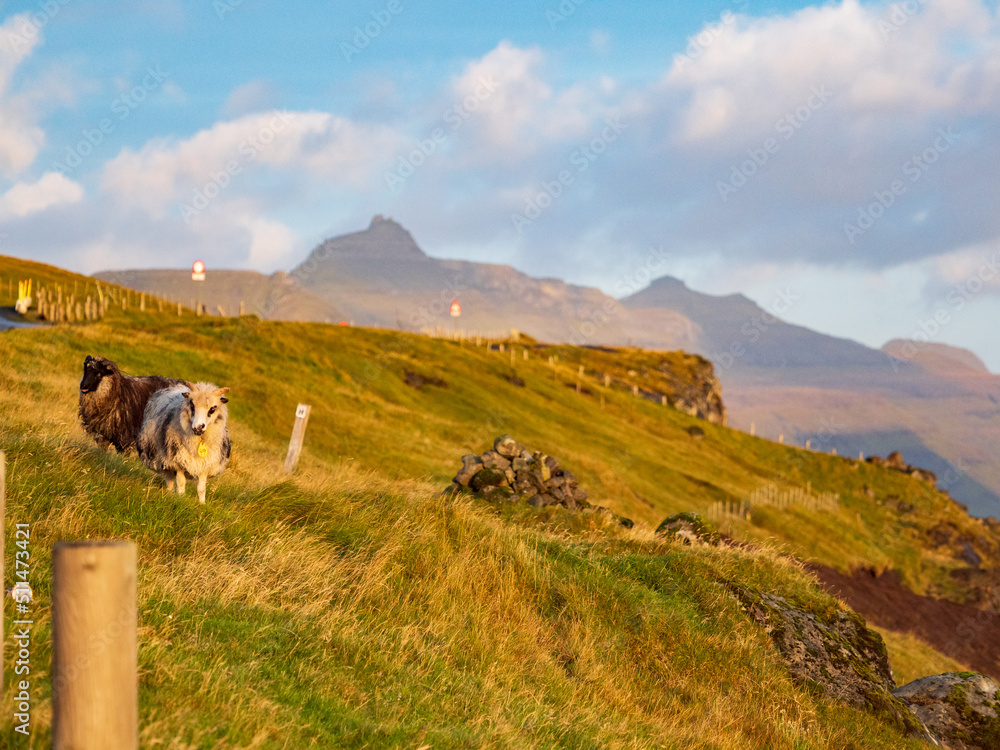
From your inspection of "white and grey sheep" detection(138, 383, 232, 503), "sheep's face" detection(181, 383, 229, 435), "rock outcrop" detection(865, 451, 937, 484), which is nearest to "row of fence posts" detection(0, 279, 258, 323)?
"white and grey sheep" detection(138, 383, 232, 503)

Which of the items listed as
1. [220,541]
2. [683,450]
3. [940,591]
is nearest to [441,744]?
Result: [220,541]

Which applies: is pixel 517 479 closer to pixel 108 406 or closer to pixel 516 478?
pixel 516 478

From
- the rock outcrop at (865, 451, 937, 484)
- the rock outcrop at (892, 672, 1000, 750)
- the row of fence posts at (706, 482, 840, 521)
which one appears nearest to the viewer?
the rock outcrop at (892, 672, 1000, 750)

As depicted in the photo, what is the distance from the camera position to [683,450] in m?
91.6

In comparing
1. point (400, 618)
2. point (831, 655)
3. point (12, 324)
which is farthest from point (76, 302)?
point (831, 655)

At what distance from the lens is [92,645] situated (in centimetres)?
454

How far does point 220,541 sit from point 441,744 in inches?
178

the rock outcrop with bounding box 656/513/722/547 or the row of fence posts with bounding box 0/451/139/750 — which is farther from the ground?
the row of fence posts with bounding box 0/451/139/750

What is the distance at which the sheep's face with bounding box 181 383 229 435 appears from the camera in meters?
12.3

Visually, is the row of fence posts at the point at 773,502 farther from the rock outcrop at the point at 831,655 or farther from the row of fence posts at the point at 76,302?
the row of fence posts at the point at 76,302

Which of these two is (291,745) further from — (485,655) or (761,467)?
(761,467)

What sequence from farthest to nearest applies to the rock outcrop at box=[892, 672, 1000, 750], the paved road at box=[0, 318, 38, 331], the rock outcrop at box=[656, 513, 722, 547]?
the paved road at box=[0, 318, 38, 331] < the rock outcrop at box=[656, 513, 722, 547] < the rock outcrop at box=[892, 672, 1000, 750]

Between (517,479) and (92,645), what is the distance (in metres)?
21.1

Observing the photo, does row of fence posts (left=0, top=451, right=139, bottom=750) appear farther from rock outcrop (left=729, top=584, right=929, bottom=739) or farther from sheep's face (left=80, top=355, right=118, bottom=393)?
sheep's face (left=80, top=355, right=118, bottom=393)
